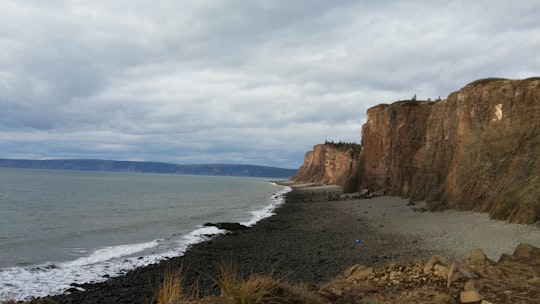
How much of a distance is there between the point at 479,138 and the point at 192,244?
18.4 m

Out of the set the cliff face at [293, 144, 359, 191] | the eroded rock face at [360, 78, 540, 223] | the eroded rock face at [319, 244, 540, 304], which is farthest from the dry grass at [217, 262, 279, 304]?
the cliff face at [293, 144, 359, 191]

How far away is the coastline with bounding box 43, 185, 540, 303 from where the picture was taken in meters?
12.9

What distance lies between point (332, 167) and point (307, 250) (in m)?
85.8

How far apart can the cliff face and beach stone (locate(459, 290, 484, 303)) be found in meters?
49.5

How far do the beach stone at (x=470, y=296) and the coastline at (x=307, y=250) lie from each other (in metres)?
3.97

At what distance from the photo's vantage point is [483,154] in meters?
24.5

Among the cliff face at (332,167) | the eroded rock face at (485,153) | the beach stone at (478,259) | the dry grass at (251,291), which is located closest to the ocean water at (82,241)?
the dry grass at (251,291)

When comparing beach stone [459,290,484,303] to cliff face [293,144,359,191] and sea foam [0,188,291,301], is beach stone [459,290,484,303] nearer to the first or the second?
sea foam [0,188,291,301]

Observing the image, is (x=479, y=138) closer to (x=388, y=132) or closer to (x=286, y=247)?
(x=286, y=247)

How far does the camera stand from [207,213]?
36938mm

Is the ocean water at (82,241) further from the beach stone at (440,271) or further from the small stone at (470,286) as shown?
the small stone at (470,286)

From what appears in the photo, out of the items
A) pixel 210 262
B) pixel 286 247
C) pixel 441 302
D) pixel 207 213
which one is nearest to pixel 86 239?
pixel 210 262

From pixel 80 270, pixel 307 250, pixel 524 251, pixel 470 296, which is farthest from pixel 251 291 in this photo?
pixel 307 250

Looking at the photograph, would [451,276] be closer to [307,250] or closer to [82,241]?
[307,250]
